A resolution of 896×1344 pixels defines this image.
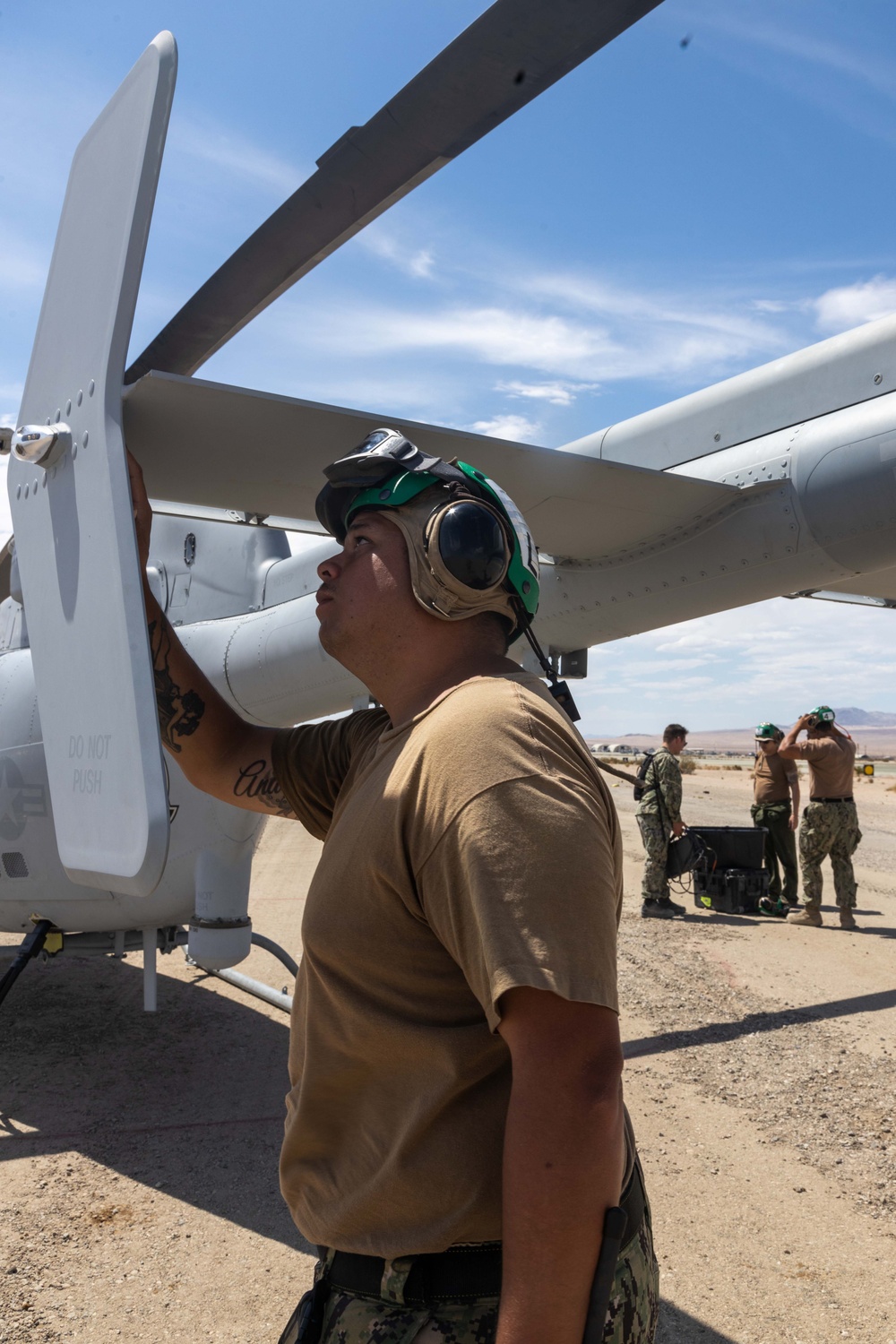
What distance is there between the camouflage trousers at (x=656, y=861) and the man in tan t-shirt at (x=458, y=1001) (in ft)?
26.1

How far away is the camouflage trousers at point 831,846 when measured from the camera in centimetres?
874

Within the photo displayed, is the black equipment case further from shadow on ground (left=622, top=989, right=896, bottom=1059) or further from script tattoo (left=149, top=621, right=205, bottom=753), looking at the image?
script tattoo (left=149, top=621, right=205, bottom=753)

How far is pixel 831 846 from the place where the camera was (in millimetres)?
8852

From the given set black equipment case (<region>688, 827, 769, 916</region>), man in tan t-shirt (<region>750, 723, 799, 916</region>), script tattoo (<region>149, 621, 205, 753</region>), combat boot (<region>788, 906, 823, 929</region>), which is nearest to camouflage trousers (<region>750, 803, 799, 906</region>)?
man in tan t-shirt (<region>750, 723, 799, 916</region>)

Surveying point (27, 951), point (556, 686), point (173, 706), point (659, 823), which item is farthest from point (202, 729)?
point (659, 823)

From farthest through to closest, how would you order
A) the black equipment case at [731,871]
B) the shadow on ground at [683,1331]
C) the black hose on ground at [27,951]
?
the black equipment case at [731,871] < the black hose on ground at [27,951] < the shadow on ground at [683,1331]

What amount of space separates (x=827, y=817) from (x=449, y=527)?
327 inches

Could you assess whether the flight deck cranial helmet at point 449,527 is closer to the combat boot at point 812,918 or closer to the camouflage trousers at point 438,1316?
the camouflage trousers at point 438,1316

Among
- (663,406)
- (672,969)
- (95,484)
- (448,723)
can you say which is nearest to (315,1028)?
(448,723)

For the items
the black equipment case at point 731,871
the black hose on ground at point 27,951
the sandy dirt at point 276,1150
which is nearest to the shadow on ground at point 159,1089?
the sandy dirt at point 276,1150

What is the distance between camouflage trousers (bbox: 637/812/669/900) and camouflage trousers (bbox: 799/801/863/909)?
122 cm

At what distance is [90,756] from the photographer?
175 cm

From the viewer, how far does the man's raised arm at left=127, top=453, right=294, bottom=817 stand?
6.50ft

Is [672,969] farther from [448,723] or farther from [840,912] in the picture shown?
[448,723]
